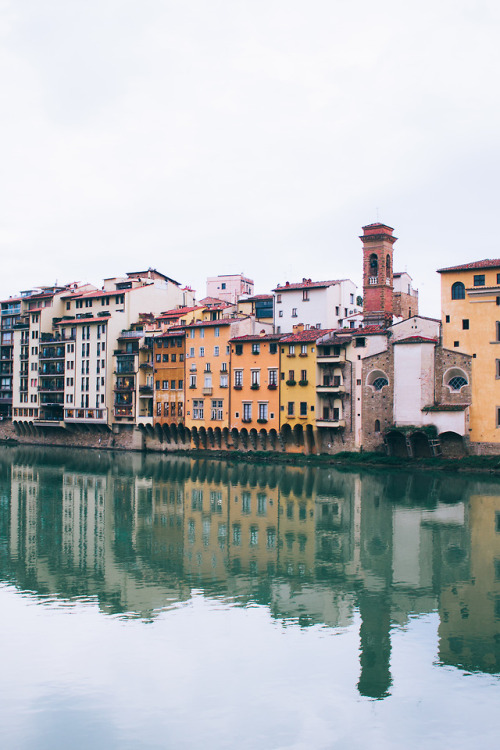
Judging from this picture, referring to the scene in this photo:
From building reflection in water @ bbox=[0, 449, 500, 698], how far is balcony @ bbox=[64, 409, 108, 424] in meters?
22.8

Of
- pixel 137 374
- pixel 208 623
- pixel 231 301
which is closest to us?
pixel 208 623

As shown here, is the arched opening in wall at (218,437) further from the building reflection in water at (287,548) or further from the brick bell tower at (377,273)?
the brick bell tower at (377,273)

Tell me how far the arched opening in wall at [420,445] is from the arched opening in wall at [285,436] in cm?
1090

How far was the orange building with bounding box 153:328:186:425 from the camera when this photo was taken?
72812 millimetres

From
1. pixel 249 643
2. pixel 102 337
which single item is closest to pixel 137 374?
pixel 102 337

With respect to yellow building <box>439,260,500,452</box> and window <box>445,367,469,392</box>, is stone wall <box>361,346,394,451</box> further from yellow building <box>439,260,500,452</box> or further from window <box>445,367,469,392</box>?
yellow building <box>439,260,500,452</box>

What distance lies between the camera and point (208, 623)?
853 inches

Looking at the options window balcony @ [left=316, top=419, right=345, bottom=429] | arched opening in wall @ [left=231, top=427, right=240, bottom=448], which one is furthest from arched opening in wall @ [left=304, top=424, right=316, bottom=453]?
arched opening in wall @ [left=231, top=427, right=240, bottom=448]

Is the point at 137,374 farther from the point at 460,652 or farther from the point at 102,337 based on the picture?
the point at 460,652

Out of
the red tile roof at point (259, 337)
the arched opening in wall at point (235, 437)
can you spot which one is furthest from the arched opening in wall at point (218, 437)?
the red tile roof at point (259, 337)

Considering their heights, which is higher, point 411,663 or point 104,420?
point 104,420

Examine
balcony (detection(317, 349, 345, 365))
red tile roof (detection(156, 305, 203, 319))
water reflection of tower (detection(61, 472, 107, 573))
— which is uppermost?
red tile roof (detection(156, 305, 203, 319))

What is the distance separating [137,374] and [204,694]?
60.3 m

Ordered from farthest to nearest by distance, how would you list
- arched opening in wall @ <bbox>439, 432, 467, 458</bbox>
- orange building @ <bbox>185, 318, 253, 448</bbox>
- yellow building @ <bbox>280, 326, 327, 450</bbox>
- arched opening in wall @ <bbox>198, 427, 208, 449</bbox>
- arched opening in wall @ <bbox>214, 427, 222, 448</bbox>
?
1. arched opening in wall @ <bbox>198, 427, 208, 449</bbox>
2. arched opening in wall @ <bbox>214, 427, 222, 448</bbox>
3. orange building @ <bbox>185, 318, 253, 448</bbox>
4. yellow building @ <bbox>280, 326, 327, 450</bbox>
5. arched opening in wall @ <bbox>439, 432, 467, 458</bbox>
